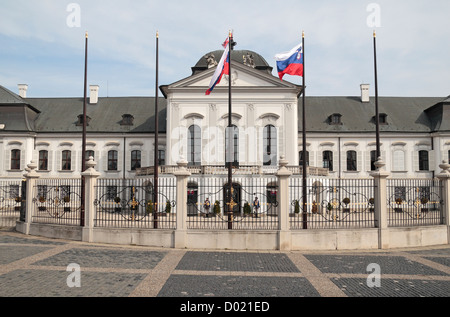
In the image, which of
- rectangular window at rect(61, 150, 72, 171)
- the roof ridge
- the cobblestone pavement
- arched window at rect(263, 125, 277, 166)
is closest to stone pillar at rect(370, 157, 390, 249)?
the cobblestone pavement

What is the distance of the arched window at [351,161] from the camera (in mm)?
34938

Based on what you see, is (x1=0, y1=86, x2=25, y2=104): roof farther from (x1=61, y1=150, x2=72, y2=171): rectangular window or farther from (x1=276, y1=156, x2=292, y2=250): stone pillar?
(x1=276, y1=156, x2=292, y2=250): stone pillar

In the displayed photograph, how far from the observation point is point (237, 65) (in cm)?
3033

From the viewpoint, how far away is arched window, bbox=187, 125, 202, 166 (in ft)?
99.1

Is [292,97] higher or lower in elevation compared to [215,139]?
higher

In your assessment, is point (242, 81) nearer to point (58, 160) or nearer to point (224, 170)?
point (224, 170)

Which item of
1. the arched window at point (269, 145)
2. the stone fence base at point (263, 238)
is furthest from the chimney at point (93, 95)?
the stone fence base at point (263, 238)

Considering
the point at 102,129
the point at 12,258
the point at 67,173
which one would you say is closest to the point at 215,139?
the point at 102,129

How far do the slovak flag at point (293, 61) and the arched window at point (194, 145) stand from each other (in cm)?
1583

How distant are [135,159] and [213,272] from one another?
2782 cm

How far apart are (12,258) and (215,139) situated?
69.1 ft

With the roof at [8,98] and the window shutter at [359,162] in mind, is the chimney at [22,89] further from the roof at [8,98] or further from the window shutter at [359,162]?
the window shutter at [359,162]

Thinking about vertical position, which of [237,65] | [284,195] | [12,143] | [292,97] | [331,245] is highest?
[237,65]
